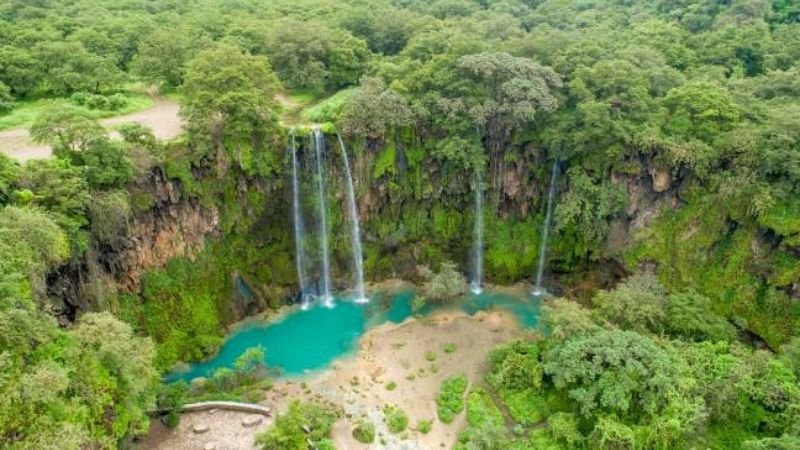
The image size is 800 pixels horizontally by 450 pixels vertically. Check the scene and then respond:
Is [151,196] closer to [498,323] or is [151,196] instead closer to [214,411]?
[214,411]

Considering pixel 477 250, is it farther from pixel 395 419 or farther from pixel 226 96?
pixel 226 96

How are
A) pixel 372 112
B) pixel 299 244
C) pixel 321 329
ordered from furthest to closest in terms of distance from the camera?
pixel 299 244 < pixel 372 112 < pixel 321 329

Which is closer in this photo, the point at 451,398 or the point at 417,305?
the point at 451,398

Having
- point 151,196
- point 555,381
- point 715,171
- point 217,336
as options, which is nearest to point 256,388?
point 217,336

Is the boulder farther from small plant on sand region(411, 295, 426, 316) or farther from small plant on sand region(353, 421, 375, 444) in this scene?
small plant on sand region(411, 295, 426, 316)

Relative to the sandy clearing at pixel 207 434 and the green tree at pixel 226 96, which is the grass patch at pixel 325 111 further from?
the sandy clearing at pixel 207 434

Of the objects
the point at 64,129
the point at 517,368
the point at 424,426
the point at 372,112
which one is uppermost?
the point at 64,129

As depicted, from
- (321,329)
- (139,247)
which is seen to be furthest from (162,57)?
(321,329)

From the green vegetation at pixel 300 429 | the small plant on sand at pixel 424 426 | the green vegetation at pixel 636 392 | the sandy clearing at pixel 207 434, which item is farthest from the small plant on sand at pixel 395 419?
the sandy clearing at pixel 207 434

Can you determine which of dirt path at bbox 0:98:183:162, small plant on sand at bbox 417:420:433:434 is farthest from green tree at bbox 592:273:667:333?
dirt path at bbox 0:98:183:162
